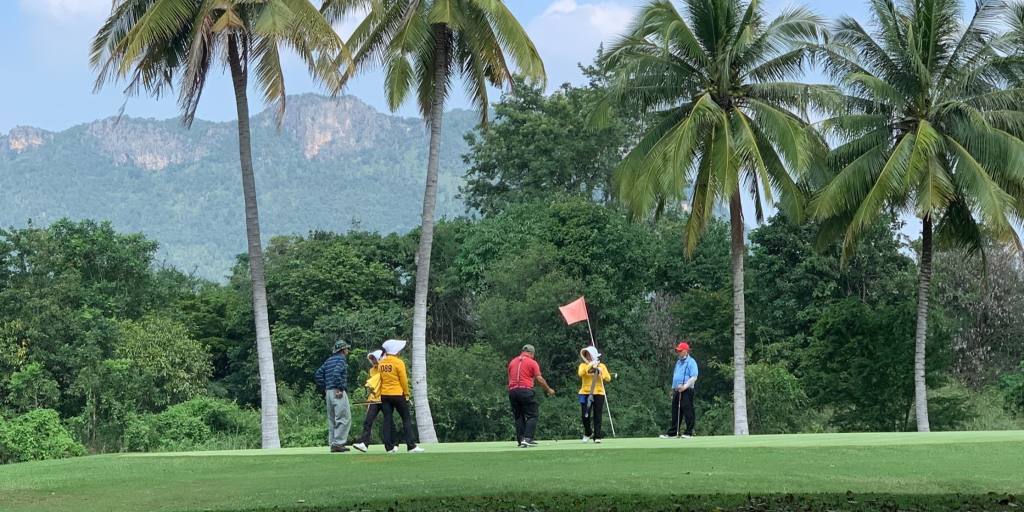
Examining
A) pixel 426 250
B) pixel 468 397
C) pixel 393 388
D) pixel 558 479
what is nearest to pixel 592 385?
pixel 393 388

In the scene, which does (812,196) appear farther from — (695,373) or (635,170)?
(695,373)

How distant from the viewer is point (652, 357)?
56312 millimetres

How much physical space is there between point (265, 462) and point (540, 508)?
722 cm

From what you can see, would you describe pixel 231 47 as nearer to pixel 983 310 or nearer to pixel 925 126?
pixel 925 126

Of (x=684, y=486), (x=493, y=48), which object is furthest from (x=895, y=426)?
(x=684, y=486)

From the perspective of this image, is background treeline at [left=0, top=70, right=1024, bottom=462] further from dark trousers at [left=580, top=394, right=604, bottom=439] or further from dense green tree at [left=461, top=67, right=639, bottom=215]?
dark trousers at [left=580, top=394, right=604, bottom=439]

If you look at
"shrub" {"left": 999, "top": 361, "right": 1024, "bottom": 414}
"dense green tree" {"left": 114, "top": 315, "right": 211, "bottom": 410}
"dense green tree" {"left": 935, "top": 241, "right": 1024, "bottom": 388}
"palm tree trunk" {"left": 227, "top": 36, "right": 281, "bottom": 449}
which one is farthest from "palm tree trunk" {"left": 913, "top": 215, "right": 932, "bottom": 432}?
"dense green tree" {"left": 114, "top": 315, "right": 211, "bottom": 410}

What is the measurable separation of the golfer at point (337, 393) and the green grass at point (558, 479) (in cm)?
88

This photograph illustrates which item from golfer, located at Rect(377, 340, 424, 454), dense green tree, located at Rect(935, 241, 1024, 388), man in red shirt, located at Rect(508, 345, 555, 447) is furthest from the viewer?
dense green tree, located at Rect(935, 241, 1024, 388)

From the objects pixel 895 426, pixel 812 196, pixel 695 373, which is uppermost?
pixel 812 196

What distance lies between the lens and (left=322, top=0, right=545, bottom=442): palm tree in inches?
1326

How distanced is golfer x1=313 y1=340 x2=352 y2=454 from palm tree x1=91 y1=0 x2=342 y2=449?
9639 millimetres

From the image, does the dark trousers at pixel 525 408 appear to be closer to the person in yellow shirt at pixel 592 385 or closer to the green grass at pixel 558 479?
the green grass at pixel 558 479

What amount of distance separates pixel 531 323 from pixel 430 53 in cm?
1959
